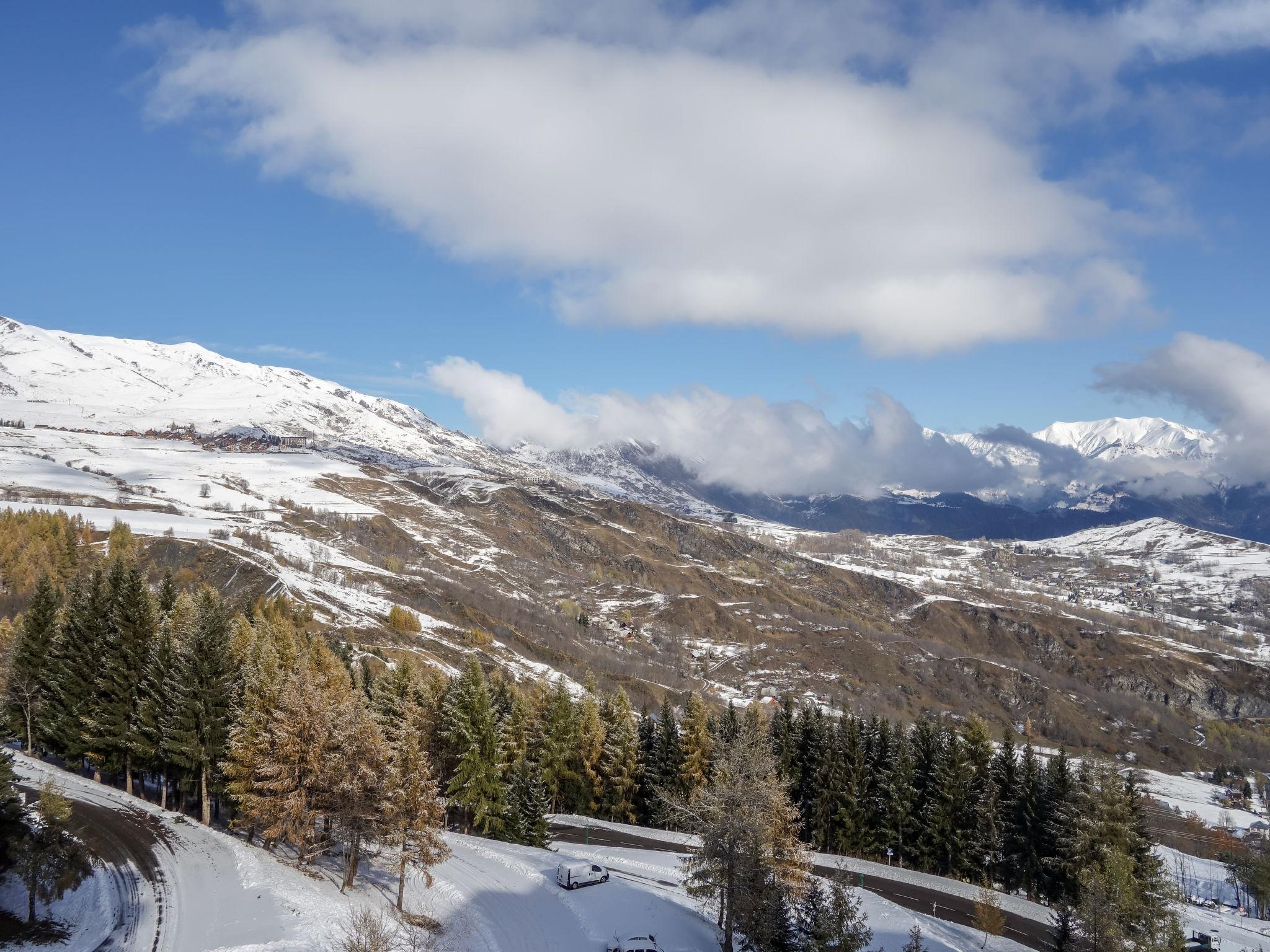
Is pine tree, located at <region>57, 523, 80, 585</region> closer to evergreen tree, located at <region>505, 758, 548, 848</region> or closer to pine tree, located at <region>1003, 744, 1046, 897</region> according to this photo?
evergreen tree, located at <region>505, 758, 548, 848</region>

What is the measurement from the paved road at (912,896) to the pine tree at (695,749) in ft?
20.5

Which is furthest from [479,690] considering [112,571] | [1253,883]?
[1253,883]

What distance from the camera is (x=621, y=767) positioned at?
68438mm

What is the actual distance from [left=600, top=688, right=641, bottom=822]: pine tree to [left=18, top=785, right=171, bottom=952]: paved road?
36432mm

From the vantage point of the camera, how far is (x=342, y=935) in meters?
32.8

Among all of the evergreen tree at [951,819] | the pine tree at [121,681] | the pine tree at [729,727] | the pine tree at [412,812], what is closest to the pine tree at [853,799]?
the evergreen tree at [951,819]

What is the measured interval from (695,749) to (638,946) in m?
31.4

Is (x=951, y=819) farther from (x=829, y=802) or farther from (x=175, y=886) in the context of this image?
(x=175, y=886)

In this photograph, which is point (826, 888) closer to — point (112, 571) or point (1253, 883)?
point (112, 571)

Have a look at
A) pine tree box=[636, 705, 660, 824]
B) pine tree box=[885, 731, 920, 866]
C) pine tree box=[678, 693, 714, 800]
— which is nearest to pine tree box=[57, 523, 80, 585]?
pine tree box=[636, 705, 660, 824]

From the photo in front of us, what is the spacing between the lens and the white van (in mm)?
44719

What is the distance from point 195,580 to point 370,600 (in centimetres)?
3812

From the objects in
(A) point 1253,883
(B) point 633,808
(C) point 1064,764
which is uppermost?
(C) point 1064,764

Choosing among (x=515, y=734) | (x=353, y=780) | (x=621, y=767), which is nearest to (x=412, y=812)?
(x=353, y=780)
